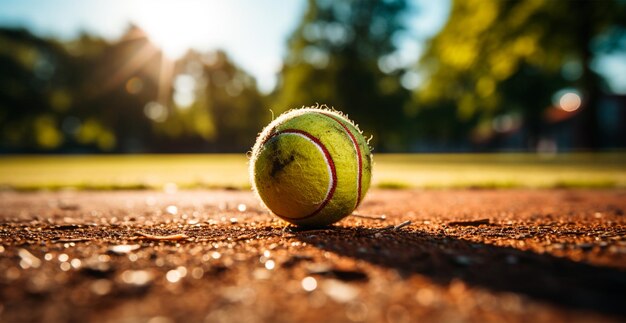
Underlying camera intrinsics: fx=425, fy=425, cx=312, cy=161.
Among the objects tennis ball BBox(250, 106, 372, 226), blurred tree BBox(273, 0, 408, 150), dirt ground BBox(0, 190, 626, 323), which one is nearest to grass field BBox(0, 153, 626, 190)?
dirt ground BBox(0, 190, 626, 323)

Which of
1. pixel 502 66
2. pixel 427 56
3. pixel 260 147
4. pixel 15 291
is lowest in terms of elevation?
pixel 15 291

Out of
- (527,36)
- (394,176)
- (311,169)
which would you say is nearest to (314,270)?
(311,169)

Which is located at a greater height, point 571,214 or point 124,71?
point 124,71

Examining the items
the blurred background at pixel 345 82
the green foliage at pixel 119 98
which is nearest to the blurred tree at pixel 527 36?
the blurred background at pixel 345 82

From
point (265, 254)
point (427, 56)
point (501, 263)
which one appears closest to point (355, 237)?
point (265, 254)

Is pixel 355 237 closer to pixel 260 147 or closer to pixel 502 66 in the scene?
pixel 260 147

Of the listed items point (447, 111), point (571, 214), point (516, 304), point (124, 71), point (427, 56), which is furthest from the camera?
point (447, 111)

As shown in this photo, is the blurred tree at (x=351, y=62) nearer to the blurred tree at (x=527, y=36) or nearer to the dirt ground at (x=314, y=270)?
the blurred tree at (x=527, y=36)
